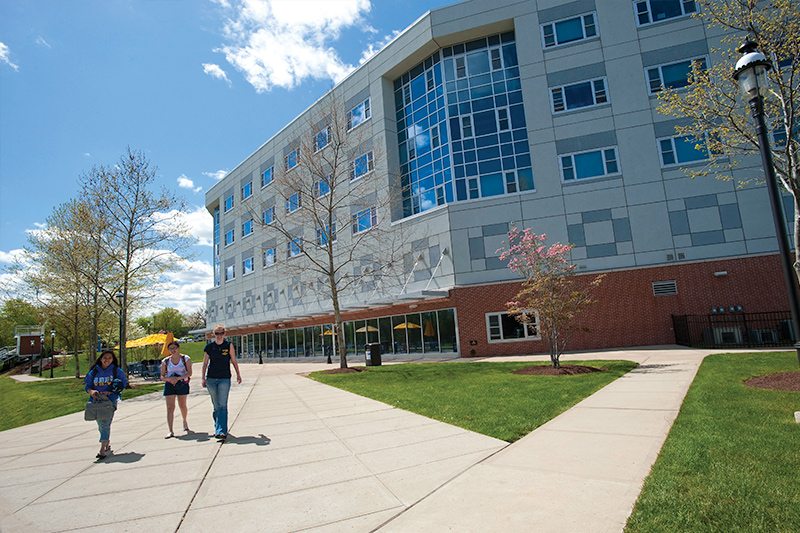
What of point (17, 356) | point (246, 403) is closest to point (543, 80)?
point (246, 403)

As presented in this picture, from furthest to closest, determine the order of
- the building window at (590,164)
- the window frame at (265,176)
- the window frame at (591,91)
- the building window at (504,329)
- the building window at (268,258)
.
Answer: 1. the window frame at (265,176)
2. the building window at (268,258)
3. the window frame at (591,91)
4. the building window at (504,329)
5. the building window at (590,164)

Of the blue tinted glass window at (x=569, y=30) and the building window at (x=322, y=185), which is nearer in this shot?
the building window at (x=322, y=185)

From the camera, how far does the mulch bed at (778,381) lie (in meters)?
7.97

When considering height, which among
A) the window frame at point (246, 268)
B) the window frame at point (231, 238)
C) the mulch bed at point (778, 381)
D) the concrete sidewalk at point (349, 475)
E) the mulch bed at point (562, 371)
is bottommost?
the mulch bed at point (562, 371)

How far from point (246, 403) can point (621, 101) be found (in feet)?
76.5

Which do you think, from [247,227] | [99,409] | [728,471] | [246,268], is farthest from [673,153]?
[246,268]

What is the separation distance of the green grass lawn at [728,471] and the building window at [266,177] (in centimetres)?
4067

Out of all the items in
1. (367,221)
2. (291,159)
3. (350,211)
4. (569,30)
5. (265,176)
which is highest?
(569,30)

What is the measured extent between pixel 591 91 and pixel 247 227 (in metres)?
34.4

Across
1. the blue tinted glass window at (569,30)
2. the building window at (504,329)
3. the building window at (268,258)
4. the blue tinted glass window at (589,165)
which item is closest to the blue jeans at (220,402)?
the building window at (504,329)

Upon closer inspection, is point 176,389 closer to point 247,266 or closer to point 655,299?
point 655,299

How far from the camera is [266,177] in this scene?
143 feet

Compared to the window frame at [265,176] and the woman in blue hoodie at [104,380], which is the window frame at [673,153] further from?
the window frame at [265,176]

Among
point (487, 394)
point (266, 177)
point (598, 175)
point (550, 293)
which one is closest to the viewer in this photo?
point (487, 394)
